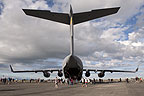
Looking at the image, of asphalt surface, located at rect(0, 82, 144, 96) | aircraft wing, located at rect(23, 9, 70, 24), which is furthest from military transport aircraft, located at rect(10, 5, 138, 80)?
asphalt surface, located at rect(0, 82, 144, 96)

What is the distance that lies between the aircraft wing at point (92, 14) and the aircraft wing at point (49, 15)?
40.5 inches

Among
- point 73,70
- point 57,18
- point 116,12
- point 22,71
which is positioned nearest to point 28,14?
point 57,18

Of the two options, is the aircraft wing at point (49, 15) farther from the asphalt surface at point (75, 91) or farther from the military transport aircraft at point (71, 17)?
the asphalt surface at point (75, 91)

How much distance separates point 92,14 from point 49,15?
13.4 ft

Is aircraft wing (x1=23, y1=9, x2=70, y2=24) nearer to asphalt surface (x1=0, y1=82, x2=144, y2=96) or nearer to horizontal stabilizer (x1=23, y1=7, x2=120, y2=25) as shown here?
horizontal stabilizer (x1=23, y1=7, x2=120, y2=25)

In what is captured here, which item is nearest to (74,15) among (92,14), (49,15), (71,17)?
(71,17)

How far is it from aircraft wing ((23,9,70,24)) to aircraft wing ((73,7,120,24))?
1029mm

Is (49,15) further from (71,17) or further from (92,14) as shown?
(92,14)

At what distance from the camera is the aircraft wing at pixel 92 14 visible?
13.3m

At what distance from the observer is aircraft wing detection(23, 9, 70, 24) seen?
13.0 metres

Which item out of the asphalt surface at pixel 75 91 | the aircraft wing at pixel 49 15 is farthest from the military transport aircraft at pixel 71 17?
the asphalt surface at pixel 75 91

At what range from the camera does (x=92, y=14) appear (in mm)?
15164

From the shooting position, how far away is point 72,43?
1642 centimetres

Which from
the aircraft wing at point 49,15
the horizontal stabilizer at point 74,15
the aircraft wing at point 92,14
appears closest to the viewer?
the aircraft wing at point 49,15
